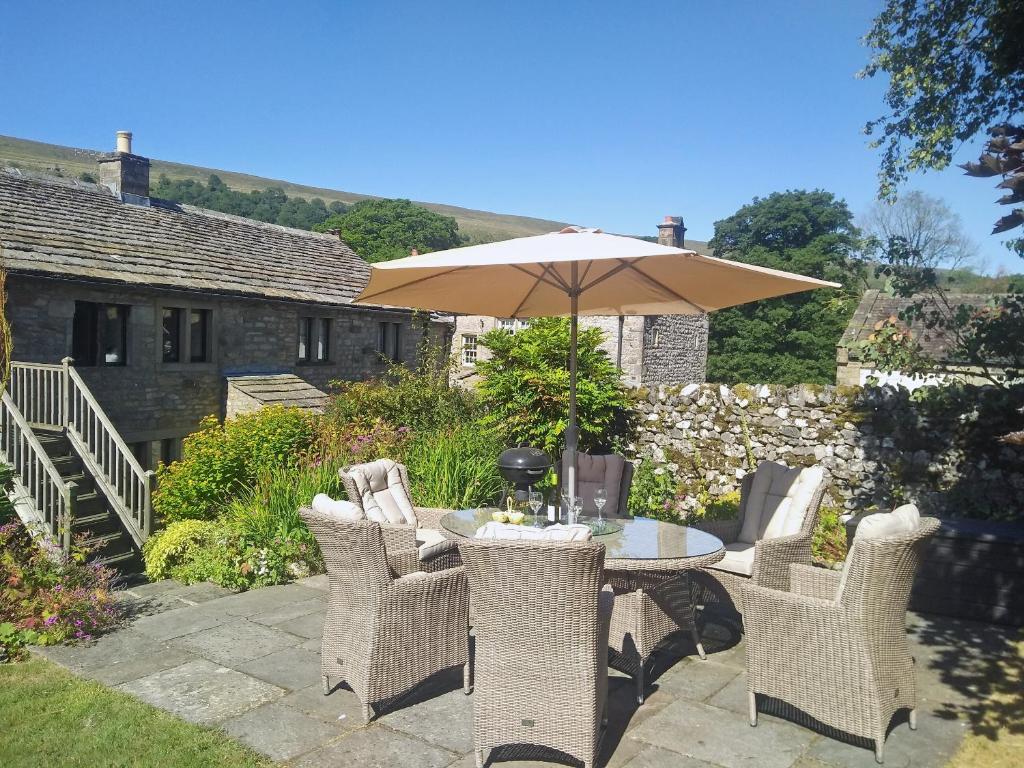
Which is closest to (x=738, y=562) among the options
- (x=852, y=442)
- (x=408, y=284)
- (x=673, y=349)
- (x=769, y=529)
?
(x=769, y=529)

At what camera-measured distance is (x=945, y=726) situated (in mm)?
3949

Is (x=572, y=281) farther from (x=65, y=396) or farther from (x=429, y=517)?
(x=65, y=396)

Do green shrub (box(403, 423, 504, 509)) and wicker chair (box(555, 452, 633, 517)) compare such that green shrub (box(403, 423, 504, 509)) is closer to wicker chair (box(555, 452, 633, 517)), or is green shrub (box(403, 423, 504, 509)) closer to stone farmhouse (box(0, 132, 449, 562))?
wicker chair (box(555, 452, 633, 517))

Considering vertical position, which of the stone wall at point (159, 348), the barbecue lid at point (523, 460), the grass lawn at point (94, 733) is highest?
the stone wall at point (159, 348)

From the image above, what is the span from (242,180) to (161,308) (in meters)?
91.3

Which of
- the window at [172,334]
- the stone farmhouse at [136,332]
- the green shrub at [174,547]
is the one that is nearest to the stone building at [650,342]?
the stone farmhouse at [136,332]

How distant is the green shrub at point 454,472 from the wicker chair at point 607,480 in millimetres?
1383

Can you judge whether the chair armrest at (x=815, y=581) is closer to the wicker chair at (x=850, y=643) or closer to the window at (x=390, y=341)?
the wicker chair at (x=850, y=643)

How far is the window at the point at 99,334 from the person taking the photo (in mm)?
12477

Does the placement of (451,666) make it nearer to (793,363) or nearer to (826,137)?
(826,137)

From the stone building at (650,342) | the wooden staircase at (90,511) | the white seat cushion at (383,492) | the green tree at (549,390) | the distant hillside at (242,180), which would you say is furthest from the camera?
the distant hillside at (242,180)

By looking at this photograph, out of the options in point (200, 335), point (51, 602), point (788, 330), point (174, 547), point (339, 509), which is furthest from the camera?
point (788, 330)

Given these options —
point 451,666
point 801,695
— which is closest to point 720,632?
point 801,695

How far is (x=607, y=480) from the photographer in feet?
22.4
